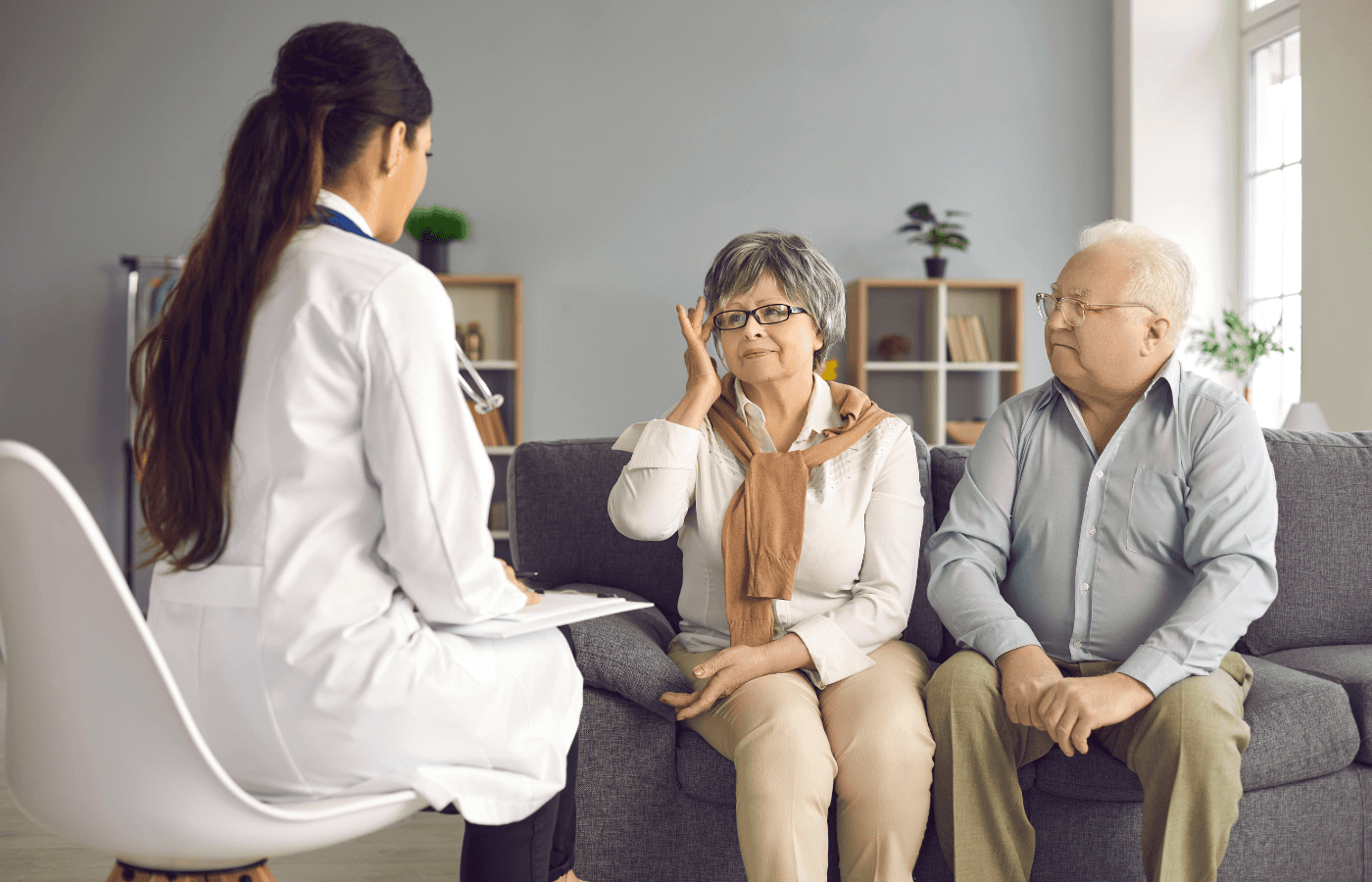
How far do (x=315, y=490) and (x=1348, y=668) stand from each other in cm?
185

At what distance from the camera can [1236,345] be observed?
14.9 ft

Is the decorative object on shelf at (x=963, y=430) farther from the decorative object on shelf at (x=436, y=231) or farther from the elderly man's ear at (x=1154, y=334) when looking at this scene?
the elderly man's ear at (x=1154, y=334)

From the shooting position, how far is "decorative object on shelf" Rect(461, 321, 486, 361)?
15.2 ft

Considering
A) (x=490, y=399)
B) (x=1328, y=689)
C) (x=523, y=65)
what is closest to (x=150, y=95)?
(x=523, y=65)

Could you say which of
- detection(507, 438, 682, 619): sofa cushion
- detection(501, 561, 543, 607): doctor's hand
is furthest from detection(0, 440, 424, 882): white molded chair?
detection(507, 438, 682, 619): sofa cushion

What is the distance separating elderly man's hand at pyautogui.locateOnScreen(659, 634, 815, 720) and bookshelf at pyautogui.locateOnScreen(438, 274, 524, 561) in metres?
3.04

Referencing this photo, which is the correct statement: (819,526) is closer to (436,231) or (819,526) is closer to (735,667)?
(735,667)

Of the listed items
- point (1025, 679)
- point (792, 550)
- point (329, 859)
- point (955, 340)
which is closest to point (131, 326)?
point (329, 859)

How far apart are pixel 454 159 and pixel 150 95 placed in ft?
4.83

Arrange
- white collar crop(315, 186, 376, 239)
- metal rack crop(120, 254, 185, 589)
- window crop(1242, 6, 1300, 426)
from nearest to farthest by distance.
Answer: white collar crop(315, 186, 376, 239)
metal rack crop(120, 254, 185, 589)
window crop(1242, 6, 1300, 426)

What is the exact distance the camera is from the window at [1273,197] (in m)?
4.71

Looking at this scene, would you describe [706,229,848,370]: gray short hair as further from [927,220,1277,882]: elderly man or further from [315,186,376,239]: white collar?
[315,186,376,239]: white collar

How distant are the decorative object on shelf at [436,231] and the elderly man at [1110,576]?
336 cm

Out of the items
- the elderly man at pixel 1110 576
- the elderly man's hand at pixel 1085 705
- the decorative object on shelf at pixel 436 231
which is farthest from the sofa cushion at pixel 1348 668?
the decorative object on shelf at pixel 436 231
